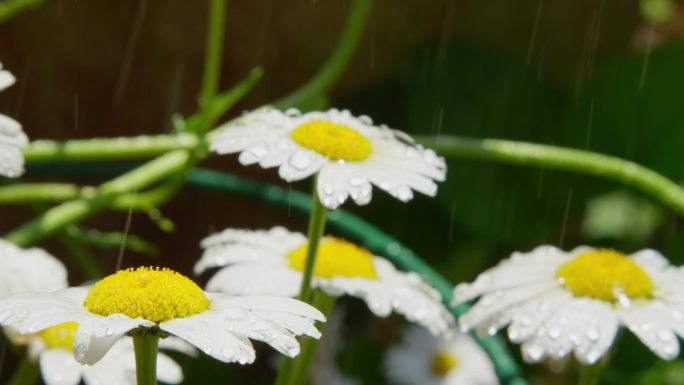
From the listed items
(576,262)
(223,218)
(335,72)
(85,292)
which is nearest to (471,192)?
(223,218)

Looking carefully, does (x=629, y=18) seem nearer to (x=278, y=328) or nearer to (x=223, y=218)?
(x=223, y=218)

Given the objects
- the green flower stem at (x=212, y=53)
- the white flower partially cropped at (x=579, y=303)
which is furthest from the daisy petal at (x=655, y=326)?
the green flower stem at (x=212, y=53)

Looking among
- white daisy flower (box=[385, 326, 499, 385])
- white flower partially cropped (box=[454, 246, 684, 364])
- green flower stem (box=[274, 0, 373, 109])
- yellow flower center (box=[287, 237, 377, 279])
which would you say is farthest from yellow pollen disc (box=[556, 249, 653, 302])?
white daisy flower (box=[385, 326, 499, 385])

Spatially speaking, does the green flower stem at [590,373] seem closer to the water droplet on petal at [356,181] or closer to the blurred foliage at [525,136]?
the water droplet on petal at [356,181]

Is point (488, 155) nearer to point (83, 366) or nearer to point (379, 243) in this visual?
point (379, 243)

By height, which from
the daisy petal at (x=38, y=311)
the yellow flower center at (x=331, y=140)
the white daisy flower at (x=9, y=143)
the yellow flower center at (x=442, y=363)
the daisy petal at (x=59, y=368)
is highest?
the yellow flower center at (x=331, y=140)

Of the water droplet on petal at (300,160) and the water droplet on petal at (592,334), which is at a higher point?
the water droplet on petal at (300,160)
